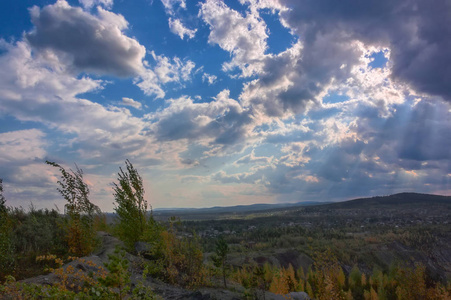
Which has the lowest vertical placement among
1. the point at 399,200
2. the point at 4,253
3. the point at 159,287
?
the point at 399,200

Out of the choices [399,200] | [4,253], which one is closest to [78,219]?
[4,253]

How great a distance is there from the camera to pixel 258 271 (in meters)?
7.20

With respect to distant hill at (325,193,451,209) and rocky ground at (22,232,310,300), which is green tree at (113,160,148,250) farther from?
distant hill at (325,193,451,209)

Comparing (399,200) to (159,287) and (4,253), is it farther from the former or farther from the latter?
(4,253)

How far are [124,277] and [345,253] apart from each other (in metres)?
24.1

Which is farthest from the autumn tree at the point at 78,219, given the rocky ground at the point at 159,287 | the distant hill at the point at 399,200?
the distant hill at the point at 399,200

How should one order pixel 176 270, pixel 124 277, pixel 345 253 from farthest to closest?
pixel 345 253
pixel 176 270
pixel 124 277

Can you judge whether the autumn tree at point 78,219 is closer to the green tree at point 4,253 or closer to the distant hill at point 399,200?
the green tree at point 4,253

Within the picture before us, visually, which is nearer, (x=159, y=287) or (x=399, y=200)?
(x=159, y=287)

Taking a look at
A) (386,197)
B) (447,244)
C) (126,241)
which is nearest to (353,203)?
(386,197)

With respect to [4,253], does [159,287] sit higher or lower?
lower

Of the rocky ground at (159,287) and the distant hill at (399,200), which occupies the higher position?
the rocky ground at (159,287)

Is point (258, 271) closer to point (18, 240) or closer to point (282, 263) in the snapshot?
point (18, 240)

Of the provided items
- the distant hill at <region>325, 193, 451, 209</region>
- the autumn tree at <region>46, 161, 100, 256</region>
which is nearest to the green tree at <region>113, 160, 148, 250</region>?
the autumn tree at <region>46, 161, 100, 256</region>
